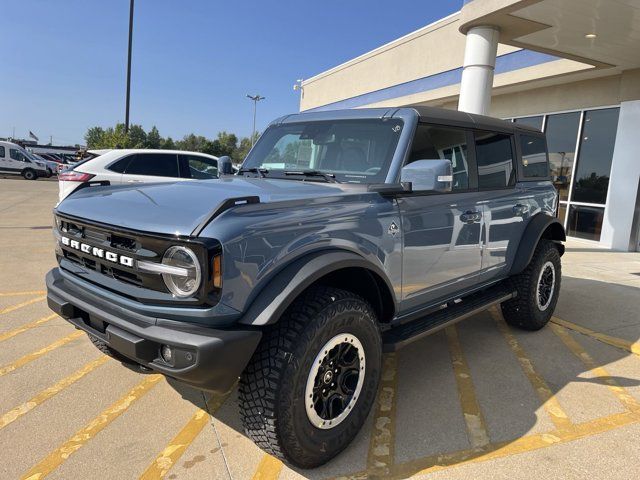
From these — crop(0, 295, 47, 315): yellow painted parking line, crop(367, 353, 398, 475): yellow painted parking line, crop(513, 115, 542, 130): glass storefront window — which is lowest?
crop(0, 295, 47, 315): yellow painted parking line

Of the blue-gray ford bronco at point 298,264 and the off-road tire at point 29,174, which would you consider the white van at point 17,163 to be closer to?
the off-road tire at point 29,174

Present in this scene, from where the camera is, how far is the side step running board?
2955mm

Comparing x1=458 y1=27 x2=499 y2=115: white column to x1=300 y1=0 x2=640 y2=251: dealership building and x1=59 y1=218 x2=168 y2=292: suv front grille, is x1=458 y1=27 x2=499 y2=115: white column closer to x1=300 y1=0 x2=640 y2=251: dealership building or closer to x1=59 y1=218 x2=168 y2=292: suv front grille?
x1=300 y1=0 x2=640 y2=251: dealership building

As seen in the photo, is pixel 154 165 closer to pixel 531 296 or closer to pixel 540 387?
pixel 531 296

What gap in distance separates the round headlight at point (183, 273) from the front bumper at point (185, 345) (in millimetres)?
152

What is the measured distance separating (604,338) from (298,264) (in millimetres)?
3782

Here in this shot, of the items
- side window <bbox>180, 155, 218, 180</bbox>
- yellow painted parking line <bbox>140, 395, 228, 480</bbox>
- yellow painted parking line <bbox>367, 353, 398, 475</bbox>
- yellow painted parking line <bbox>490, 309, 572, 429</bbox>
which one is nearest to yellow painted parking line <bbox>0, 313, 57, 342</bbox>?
yellow painted parking line <bbox>140, 395, 228, 480</bbox>

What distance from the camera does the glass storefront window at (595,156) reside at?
10.4 m

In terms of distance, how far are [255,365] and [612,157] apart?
10.9 meters

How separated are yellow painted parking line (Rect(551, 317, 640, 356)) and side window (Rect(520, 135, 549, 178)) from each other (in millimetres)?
1598

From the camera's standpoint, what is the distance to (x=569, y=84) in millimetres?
11242

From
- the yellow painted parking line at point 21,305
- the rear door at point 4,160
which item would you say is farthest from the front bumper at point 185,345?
the rear door at point 4,160

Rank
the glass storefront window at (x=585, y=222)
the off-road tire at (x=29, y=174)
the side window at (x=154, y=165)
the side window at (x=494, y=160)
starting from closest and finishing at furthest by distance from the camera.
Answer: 1. the side window at (x=494, y=160)
2. the side window at (x=154, y=165)
3. the glass storefront window at (x=585, y=222)
4. the off-road tire at (x=29, y=174)

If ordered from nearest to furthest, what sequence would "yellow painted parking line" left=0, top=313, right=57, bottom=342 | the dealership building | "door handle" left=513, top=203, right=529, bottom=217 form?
1. "yellow painted parking line" left=0, top=313, right=57, bottom=342
2. "door handle" left=513, top=203, right=529, bottom=217
3. the dealership building
